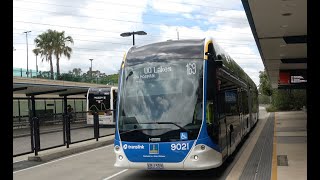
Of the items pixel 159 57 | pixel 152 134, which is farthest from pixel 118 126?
pixel 159 57

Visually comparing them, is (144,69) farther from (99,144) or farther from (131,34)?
(131,34)

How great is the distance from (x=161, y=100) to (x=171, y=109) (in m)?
0.32

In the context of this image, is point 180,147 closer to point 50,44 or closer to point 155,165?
point 155,165

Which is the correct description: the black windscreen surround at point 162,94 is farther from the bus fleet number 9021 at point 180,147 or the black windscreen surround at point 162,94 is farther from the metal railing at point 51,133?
the metal railing at point 51,133

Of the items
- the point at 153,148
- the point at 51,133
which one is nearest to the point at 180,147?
the point at 153,148

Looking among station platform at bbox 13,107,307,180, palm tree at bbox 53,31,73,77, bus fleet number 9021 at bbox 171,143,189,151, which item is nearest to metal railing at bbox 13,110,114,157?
station platform at bbox 13,107,307,180

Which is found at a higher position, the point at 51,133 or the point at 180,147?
the point at 180,147

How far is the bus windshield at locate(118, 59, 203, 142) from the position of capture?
888cm

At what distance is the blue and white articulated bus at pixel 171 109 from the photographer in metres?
8.75

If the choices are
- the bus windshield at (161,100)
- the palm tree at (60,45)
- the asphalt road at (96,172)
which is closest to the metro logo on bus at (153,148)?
the bus windshield at (161,100)

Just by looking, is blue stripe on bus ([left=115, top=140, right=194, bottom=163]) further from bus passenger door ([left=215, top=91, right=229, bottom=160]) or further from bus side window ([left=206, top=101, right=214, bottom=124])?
bus passenger door ([left=215, top=91, right=229, bottom=160])

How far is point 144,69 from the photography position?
9.52 metres

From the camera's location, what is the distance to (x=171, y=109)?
9023mm
